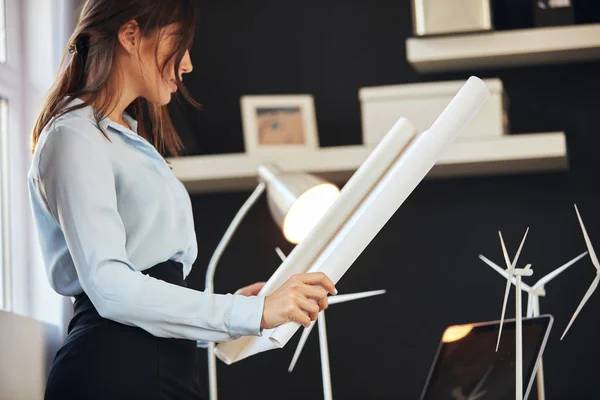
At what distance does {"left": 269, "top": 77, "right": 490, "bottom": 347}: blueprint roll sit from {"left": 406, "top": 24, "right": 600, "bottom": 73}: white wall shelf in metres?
1.52

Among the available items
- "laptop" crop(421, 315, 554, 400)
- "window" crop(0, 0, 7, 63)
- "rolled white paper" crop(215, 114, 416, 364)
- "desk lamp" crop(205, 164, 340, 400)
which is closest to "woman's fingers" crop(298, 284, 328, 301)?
"rolled white paper" crop(215, 114, 416, 364)

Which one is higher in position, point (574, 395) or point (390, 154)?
point (390, 154)

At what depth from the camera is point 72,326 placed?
128 centimetres

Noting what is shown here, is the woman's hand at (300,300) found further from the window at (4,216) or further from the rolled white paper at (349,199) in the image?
the window at (4,216)

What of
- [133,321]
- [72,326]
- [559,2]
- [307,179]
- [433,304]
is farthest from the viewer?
[433,304]

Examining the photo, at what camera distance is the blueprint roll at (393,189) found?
1.14m

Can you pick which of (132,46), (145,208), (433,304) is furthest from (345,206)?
(433,304)

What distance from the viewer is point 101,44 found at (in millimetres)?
1310

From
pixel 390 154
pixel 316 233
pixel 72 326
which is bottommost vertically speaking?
pixel 72 326

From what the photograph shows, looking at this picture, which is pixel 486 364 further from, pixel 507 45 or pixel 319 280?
pixel 507 45

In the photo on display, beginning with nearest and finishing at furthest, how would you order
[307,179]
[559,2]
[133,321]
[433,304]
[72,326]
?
[133,321]
[72,326]
[307,179]
[559,2]
[433,304]

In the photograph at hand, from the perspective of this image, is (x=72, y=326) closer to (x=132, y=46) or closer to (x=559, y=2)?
(x=132, y=46)

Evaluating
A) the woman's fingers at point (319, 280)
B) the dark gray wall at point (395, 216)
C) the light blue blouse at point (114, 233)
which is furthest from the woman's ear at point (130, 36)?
the dark gray wall at point (395, 216)

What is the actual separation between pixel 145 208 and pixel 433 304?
69.6 inches
